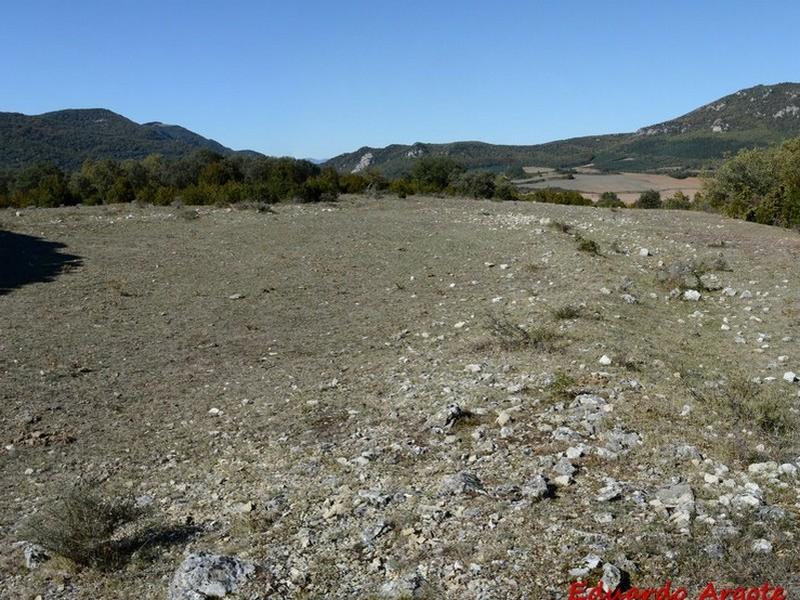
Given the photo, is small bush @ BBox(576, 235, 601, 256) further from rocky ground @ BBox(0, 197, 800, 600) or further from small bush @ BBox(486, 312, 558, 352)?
small bush @ BBox(486, 312, 558, 352)

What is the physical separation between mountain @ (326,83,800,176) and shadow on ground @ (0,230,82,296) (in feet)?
181

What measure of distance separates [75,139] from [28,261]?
83535 mm

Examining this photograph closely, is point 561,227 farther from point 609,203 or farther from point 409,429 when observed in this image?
point 609,203

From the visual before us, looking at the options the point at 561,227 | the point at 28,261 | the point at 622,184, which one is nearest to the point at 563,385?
the point at 561,227

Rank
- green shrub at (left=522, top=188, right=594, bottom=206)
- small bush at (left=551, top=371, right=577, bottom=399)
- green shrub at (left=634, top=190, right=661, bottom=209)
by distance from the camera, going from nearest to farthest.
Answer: small bush at (left=551, top=371, right=577, bottom=399) < green shrub at (left=522, top=188, right=594, bottom=206) < green shrub at (left=634, top=190, right=661, bottom=209)

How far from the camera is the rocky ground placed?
3.48 metres

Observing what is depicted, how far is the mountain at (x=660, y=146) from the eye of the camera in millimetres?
80750

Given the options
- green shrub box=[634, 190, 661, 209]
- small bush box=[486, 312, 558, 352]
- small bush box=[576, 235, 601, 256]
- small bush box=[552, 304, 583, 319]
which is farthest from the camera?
green shrub box=[634, 190, 661, 209]

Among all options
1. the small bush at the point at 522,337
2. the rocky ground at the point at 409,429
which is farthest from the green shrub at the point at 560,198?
the small bush at the point at 522,337

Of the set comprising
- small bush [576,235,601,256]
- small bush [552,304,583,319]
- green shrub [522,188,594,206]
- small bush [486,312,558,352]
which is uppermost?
green shrub [522,188,594,206]

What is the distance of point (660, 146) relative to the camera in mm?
96875

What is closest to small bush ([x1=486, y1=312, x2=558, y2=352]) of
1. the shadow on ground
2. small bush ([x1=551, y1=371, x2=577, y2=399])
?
small bush ([x1=551, y1=371, x2=577, y2=399])

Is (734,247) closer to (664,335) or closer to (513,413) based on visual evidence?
(664,335)

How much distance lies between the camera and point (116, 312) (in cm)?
1013
